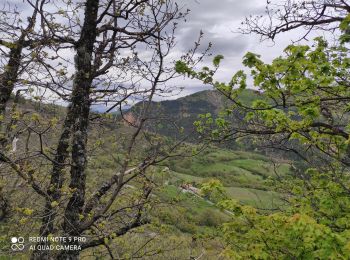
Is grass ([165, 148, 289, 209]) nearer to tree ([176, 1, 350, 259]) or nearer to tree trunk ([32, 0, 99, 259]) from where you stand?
tree ([176, 1, 350, 259])

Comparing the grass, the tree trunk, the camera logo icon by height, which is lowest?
the grass

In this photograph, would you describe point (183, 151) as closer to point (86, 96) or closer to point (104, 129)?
point (86, 96)

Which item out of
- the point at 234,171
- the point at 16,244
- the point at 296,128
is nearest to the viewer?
the point at 16,244

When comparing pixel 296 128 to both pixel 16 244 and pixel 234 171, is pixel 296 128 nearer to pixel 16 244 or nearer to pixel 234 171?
pixel 16 244

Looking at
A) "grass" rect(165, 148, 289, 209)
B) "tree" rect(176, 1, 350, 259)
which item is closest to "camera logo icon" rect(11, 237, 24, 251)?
"tree" rect(176, 1, 350, 259)

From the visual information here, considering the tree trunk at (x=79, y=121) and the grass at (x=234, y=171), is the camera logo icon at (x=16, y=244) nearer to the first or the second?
the tree trunk at (x=79, y=121)

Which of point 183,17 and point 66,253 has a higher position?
point 183,17

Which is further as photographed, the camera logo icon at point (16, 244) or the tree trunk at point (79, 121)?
the tree trunk at point (79, 121)

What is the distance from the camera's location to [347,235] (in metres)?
6.57

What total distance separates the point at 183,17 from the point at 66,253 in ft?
21.7

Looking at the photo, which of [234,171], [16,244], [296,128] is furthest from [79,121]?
[234,171]

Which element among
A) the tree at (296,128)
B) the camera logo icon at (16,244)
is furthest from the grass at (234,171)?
the camera logo icon at (16,244)

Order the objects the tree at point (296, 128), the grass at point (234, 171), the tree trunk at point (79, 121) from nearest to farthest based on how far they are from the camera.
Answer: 1. the tree at point (296, 128)
2. the tree trunk at point (79, 121)
3. the grass at point (234, 171)

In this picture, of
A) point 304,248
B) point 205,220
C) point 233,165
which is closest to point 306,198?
point 304,248
